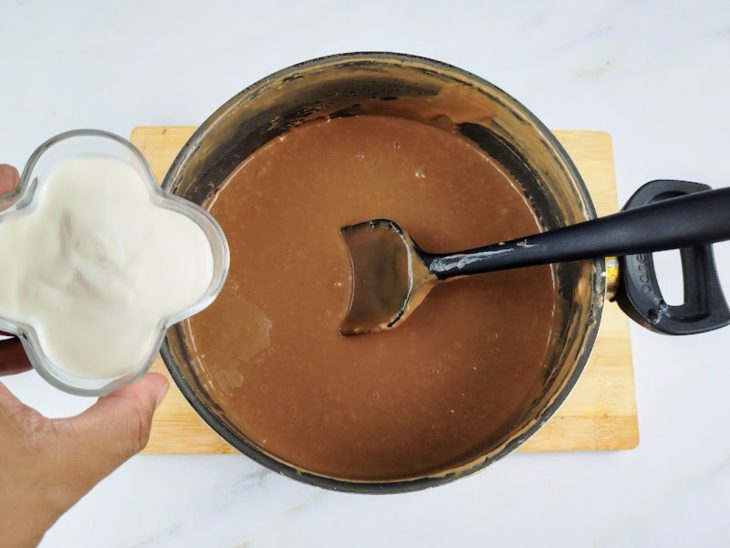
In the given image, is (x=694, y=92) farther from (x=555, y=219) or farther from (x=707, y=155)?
(x=555, y=219)

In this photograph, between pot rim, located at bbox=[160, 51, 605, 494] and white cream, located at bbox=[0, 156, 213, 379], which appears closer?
white cream, located at bbox=[0, 156, 213, 379]

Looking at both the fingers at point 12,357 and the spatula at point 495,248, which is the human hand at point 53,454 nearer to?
the fingers at point 12,357

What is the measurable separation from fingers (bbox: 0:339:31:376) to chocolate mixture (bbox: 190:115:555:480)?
0.77ft

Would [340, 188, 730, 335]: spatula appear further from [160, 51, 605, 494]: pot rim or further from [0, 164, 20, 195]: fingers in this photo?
[0, 164, 20, 195]: fingers

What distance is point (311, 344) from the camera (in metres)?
0.92

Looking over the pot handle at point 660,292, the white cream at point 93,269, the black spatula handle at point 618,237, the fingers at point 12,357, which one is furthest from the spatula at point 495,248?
the fingers at point 12,357

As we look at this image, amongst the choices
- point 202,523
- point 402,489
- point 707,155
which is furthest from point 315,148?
point 707,155

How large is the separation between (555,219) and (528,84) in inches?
16.9

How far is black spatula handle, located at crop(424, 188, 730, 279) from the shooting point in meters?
0.68

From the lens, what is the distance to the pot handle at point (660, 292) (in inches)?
34.9

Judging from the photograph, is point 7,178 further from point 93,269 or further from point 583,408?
point 583,408

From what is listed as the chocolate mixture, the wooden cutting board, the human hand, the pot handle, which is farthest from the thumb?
the pot handle

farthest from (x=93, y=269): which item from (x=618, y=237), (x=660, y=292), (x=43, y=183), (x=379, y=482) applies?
(x=660, y=292)

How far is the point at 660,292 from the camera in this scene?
905mm
